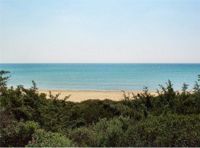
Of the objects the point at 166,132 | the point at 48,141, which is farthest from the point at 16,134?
the point at 166,132

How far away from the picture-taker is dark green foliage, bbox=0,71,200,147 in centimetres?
545

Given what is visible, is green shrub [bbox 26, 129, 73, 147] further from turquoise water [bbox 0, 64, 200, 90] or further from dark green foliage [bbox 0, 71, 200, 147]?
turquoise water [bbox 0, 64, 200, 90]

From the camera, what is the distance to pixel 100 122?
22.8 ft

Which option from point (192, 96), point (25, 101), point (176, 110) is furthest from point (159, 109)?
point (25, 101)

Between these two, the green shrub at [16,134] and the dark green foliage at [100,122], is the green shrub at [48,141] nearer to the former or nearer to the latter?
the dark green foliage at [100,122]

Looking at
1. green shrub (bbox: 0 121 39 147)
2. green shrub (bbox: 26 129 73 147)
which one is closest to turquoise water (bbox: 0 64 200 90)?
green shrub (bbox: 0 121 39 147)

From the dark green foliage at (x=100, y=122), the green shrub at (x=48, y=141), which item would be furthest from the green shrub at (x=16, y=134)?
the green shrub at (x=48, y=141)

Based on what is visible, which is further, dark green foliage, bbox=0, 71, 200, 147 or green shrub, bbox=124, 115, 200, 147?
dark green foliage, bbox=0, 71, 200, 147

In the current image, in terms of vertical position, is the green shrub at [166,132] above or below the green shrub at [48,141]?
above

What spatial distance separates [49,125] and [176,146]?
254 cm

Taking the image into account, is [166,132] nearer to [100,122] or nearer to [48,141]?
[48,141]

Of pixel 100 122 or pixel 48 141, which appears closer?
pixel 48 141

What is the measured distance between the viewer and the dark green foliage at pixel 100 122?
5449 mm

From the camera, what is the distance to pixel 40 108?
7.53m
